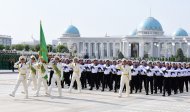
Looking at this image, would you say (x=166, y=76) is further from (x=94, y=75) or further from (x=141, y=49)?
(x=141, y=49)

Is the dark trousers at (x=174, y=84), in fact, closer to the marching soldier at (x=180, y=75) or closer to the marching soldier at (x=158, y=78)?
the marching soldier at (x=180, y=75)

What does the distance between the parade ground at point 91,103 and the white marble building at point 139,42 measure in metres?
108

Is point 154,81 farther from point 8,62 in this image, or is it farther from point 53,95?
point 8,62

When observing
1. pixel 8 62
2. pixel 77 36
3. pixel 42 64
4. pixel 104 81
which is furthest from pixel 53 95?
pixel 77 36

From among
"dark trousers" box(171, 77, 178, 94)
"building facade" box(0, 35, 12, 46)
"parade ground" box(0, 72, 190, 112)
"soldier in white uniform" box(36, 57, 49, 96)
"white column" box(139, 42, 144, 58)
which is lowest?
"parade ground" box(0, 72, 190, 112)

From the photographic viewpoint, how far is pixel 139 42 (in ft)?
452

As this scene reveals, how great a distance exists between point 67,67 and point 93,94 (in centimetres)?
367

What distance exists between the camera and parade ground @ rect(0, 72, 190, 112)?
567 inches

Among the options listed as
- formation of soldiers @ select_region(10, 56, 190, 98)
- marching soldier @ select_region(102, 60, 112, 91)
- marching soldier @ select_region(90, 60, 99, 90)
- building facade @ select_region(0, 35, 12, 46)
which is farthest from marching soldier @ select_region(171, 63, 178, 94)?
building facade @ select_region(0, 35, 12, 46)

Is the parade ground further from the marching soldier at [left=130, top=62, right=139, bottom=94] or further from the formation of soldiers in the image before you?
the marching soldier at [left=130, top=62, right=139, bottom=94]

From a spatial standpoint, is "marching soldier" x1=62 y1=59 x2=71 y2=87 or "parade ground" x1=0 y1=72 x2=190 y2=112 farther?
"marching soldier" x1=62 y1=59 x2=71 y2=87

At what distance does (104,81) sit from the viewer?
2180 cm

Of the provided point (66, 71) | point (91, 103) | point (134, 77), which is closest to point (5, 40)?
point (66, 71)

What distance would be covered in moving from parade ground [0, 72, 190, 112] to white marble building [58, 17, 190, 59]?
108m
